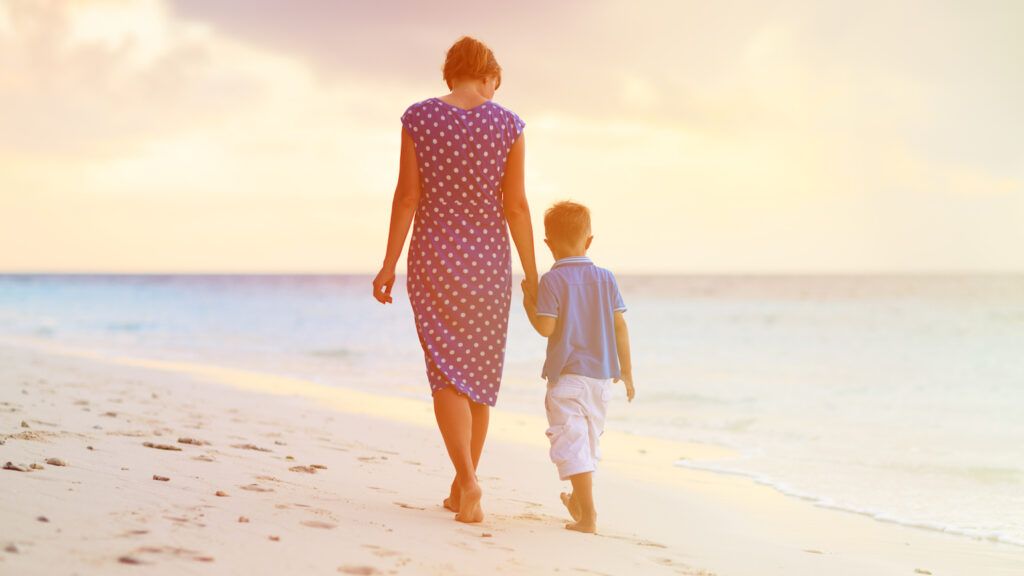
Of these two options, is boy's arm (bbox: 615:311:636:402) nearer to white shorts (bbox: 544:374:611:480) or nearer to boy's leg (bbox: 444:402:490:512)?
white shorts (bbox: 544:374:611:480)

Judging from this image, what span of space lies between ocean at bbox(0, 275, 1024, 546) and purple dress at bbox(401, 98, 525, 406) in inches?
119

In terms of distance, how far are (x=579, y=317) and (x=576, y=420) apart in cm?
44

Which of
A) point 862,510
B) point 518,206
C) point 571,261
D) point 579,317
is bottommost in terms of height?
Answer: point 862,510

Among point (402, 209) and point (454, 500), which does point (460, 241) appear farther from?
point (454, 500)

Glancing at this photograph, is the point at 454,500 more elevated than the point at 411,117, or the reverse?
the point at 411,117

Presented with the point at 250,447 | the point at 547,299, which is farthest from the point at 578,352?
the point at 250,447

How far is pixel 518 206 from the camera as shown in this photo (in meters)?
3.69

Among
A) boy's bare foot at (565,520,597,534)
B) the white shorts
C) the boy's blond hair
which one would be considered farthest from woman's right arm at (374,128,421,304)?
boy's bare foot at (565,520,597,534)

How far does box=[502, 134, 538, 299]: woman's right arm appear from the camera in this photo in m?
3.68

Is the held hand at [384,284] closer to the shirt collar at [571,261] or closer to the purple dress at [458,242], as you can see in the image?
the purple dress at [458,242]

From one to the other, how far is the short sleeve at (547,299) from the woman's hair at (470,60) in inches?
36.7

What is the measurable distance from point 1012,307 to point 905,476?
109ft

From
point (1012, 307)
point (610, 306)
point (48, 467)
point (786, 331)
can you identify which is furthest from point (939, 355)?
point (1012, 307)

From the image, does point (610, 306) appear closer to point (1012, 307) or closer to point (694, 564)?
point (694, 564)
